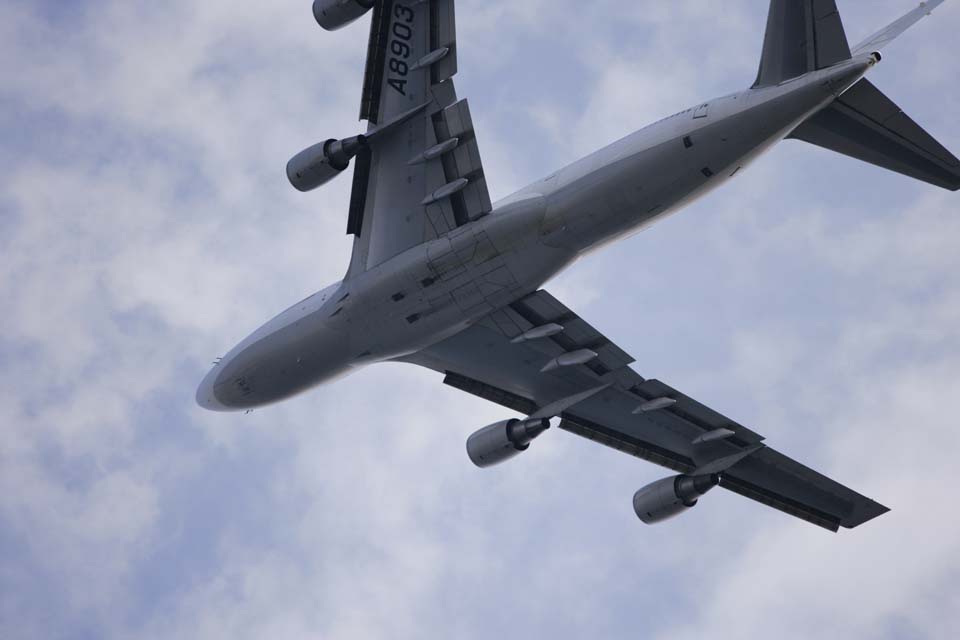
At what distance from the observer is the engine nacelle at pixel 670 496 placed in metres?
34.6

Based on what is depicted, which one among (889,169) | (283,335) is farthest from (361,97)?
(889,169)

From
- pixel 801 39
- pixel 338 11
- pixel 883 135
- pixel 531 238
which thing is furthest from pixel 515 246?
pixel 883 135

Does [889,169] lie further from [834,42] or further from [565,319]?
[565,319]

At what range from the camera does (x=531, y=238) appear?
2853cm

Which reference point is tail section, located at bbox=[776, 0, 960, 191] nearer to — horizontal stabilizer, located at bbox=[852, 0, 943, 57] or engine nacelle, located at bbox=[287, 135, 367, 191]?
horizontal stabilizer, located at bbox=[852, 0, 943, 57]

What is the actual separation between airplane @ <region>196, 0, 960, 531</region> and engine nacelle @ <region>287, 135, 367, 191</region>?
39 millimetres

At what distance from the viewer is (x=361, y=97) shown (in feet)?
95.9

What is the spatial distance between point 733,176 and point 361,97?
345 inches

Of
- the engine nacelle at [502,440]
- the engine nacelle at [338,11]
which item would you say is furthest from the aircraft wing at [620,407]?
the engine nacelle at [338,11]

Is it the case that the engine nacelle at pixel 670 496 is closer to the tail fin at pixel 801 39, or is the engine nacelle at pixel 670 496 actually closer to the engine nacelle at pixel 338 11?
the tail fin at pixel 801 39

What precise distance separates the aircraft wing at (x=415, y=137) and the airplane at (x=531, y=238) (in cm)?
4

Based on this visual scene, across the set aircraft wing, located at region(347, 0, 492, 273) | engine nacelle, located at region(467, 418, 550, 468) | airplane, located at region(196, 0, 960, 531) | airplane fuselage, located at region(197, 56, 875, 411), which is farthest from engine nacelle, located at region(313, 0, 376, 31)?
engine nacelle, located at region(467, 418, 550, 468)

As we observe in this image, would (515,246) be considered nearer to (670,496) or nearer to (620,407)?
(620,407)

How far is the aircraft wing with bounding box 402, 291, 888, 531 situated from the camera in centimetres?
3278
